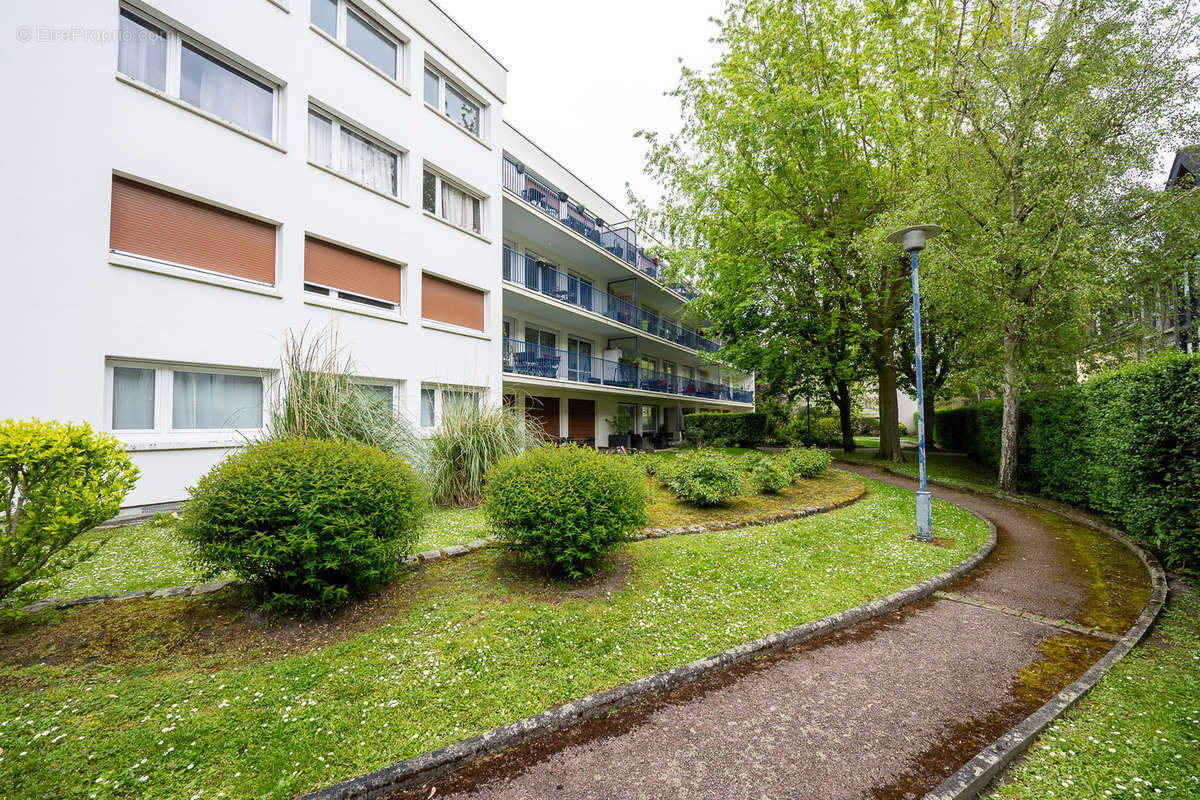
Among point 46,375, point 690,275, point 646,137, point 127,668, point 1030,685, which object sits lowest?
point 1030,685

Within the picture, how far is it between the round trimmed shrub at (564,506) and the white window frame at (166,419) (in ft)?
15.6

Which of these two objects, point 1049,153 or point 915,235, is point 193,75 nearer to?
point 915,235

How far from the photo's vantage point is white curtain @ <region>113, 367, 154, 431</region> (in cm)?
715

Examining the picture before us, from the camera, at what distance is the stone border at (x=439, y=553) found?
401 centimetres

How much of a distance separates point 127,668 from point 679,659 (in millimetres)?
3798

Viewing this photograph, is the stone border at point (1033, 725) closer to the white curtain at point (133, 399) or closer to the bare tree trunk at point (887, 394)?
the white curtain at point (133, 399)

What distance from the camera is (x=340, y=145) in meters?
10.3

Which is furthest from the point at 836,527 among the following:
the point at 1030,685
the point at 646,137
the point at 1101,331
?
the point at 646,137

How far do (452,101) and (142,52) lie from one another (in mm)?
7194

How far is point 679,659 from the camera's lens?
338cm

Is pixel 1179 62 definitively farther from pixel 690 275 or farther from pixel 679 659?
pixel 679 659

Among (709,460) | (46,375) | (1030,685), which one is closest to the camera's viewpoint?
(1030,685)

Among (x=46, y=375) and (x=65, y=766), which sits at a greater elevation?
(x=46, y=375)

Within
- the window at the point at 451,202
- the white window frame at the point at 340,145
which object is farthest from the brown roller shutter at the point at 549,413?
the white window frame at the point at 340,145
